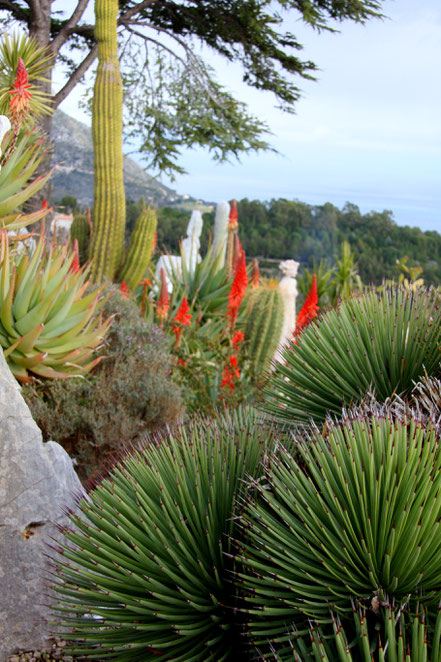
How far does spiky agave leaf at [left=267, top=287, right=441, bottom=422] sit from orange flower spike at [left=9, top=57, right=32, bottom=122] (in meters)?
2.25

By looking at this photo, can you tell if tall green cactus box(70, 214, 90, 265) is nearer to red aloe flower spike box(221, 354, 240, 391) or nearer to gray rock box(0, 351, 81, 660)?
red aloe flower spike box(221, 354, 240, 391)

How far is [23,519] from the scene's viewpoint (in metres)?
2.28

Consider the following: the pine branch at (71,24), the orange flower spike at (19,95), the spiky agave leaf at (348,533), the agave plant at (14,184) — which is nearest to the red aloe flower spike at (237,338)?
the agave plant at (14,184)

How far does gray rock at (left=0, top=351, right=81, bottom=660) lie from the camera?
2.24 metres

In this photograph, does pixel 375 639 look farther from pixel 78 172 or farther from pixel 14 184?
pixel 78 172

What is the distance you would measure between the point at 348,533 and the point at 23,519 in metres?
1.43

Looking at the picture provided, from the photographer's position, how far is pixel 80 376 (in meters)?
3.43

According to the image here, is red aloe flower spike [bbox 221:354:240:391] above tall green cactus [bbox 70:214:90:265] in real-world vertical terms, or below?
below

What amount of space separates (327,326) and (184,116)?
12938mm

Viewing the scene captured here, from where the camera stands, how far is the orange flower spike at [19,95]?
340 cm

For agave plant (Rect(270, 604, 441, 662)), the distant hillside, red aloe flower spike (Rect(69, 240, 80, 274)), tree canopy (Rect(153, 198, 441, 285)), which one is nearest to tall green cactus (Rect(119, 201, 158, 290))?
red aloe flower spike (Rect(69, 240, 80, 274))

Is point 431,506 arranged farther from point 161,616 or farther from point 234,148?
point 234,148

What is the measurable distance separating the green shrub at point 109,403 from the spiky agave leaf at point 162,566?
121 centimetres

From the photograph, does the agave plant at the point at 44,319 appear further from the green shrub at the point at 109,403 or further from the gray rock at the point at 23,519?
the gray rock at the point at 23,519
